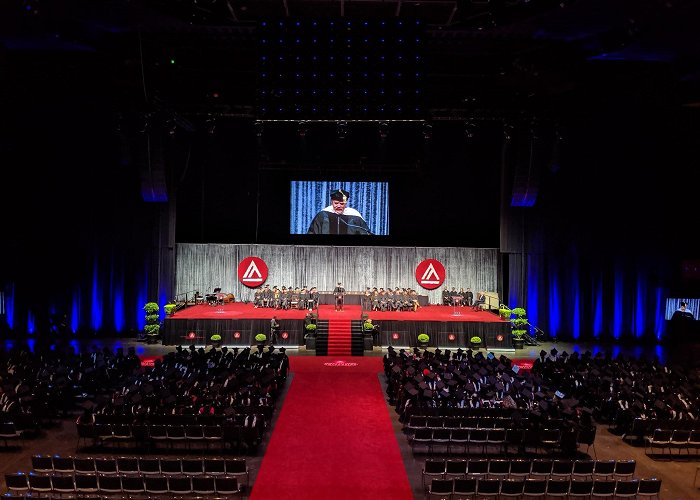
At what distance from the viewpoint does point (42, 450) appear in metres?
13.1

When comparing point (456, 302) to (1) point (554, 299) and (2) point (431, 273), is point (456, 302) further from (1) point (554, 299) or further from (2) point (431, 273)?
(1) point (554, 299)

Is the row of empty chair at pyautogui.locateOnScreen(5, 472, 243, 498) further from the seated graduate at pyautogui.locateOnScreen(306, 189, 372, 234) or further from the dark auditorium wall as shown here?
the seated graduate at pyautogui.locateOnScreen(306, 189, 372, 234)

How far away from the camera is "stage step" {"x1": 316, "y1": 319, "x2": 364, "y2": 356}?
23.7m

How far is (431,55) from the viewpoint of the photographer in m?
22.0

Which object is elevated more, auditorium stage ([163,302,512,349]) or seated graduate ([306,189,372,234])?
seated graduate ([306,189,372,234])

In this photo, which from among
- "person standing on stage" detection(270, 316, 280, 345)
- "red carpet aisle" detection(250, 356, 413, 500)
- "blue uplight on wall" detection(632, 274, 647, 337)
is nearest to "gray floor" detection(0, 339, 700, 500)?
"red carpet aisle" detection(250, 356, 413, 500)

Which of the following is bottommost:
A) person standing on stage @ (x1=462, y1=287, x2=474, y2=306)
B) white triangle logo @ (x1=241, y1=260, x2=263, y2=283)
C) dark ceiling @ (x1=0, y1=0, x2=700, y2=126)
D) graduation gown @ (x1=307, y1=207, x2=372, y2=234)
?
person standing on stage @ (x1=462, y1=287, x2=474, y2=306)

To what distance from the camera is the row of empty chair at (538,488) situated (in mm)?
10078

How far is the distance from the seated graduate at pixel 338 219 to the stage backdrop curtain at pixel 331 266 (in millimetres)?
1498

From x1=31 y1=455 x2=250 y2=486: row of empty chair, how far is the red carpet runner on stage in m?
13.0

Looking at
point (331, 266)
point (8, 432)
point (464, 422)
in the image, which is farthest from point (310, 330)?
point (8, 432)

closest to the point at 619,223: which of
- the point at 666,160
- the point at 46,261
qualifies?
the point at 666,160

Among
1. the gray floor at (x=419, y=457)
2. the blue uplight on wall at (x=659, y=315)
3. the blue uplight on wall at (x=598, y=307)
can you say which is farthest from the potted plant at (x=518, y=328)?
the gray floor at (x=419, y=457)

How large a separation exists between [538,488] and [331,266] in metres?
22.1
